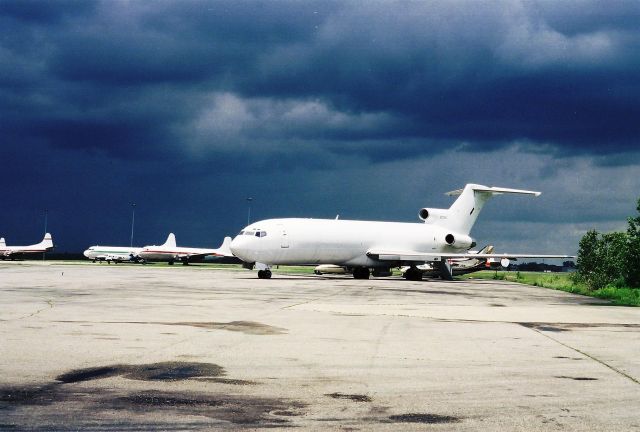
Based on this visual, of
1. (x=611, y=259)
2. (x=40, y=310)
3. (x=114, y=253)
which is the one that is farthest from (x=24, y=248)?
(x=40, y=310)

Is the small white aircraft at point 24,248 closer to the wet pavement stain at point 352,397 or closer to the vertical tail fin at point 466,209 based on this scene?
the vertical tail fin at point 466,209

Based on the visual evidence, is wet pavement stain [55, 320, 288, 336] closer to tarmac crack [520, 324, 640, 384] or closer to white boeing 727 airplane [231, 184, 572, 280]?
tarmac crack [520, 324, 640, 384]

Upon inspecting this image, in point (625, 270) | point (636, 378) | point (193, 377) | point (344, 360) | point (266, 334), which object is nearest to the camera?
point (193, 377)

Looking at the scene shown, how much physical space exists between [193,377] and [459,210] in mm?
50579

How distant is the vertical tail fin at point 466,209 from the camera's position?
2215 inches

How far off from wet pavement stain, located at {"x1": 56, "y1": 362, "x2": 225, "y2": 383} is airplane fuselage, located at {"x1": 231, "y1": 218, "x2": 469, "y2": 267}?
105ft

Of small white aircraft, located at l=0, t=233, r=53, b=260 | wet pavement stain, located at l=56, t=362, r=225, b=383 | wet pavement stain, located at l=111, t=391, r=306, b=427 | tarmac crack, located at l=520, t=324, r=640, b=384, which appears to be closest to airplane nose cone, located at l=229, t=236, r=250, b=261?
tarmac crack, located at l=520, t=324, r=640, b=384

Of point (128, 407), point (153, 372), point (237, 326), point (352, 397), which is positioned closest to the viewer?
point (128, 407)

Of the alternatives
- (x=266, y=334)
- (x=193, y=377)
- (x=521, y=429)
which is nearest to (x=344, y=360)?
(x=193, y=377)

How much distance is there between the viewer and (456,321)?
1550cm

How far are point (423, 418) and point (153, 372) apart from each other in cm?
351

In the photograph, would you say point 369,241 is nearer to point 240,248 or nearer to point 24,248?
point 240,248

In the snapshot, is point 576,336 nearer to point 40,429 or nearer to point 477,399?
point 477,399

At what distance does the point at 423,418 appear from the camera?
19.0 feet
